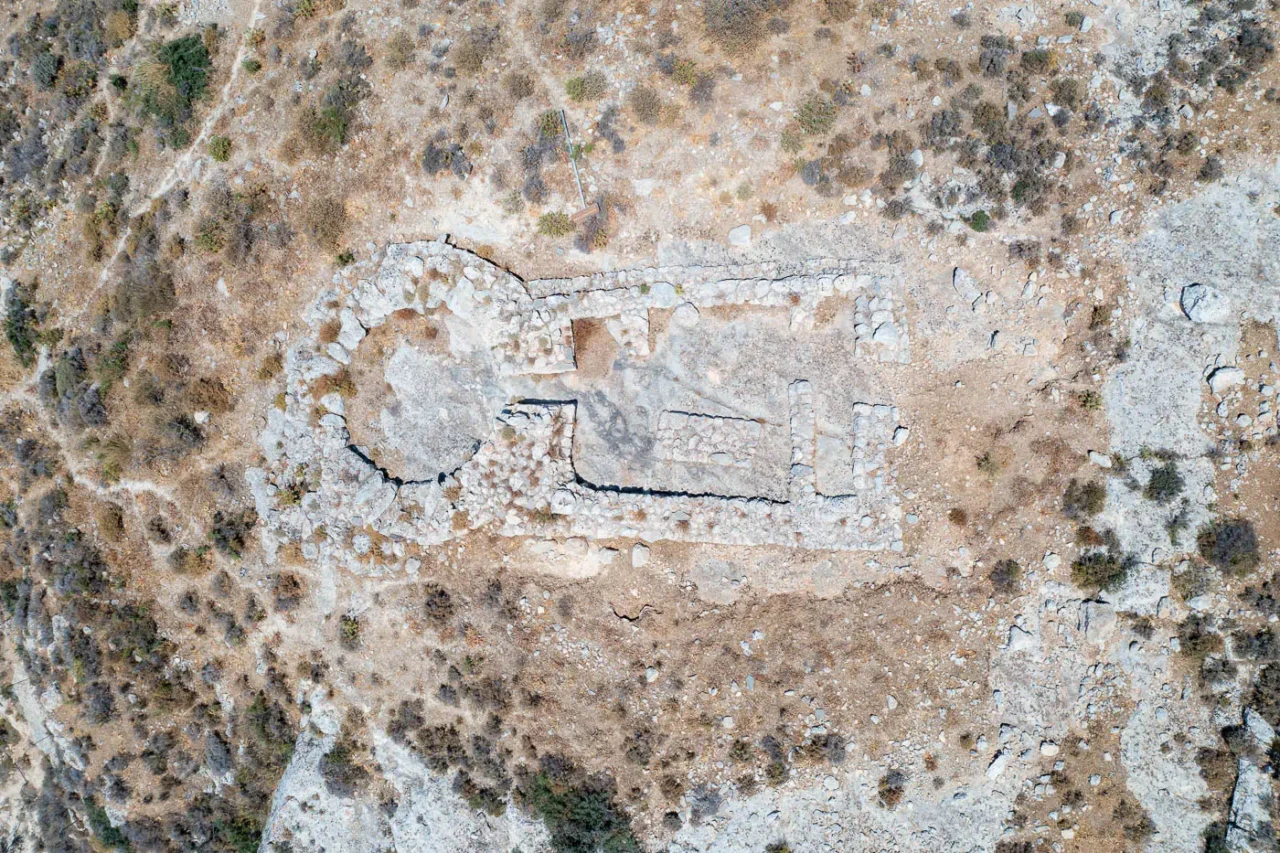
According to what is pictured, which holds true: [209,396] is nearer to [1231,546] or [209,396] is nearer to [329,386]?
[329,386]

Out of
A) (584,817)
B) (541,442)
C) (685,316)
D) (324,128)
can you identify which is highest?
(324,128)

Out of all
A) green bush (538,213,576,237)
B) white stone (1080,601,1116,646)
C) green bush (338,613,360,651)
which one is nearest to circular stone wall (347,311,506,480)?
green bush (538,213,576,237)

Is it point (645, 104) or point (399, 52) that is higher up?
point (399, 52)

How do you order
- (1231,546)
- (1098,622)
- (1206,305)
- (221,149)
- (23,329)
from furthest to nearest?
(23,329) → (221,149) → (1098,622) → (1206,305) → (1231,546)

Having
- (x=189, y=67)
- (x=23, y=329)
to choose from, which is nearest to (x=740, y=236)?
(x=189, y=67)

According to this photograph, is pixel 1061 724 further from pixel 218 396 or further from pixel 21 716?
pixel 21 716

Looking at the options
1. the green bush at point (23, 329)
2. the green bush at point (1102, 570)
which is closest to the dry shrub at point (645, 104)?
the green bush at point (1102, 570)
